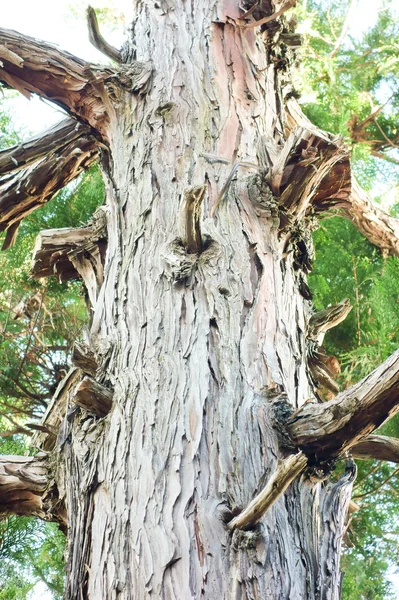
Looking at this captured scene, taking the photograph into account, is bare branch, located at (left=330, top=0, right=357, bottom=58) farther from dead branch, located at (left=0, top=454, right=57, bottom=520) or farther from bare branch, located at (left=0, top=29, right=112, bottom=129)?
dead branch, located at (left=0, top=454, right=57, bottom=520)

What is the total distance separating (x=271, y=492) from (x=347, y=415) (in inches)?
10.6

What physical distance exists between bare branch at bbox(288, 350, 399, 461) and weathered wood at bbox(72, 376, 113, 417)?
0.46 m

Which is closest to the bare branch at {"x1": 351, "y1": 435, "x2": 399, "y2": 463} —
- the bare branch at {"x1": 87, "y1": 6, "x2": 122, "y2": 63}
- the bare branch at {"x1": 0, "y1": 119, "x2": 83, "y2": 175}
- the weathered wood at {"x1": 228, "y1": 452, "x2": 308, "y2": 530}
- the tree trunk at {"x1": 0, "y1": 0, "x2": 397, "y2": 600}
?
the tree trunk at {"x1": 0, "y1": 0, "x2": 397, "y2": 600}

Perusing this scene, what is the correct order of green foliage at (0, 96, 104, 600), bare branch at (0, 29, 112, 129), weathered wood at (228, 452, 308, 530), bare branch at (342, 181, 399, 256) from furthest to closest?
green foliage at (0, 96, 104, 600) → bare branch at (342, 181, 399, 256) → bare branch at (0, 29, 112, 129) → weathered wood at (228, 452, 308, 530)

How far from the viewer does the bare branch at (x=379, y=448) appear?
2.08 m

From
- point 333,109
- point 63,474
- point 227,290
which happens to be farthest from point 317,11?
point 63,474

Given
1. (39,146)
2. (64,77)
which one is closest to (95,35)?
(64,77)

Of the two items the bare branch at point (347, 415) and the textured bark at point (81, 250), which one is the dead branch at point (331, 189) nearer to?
the textured bark at point (81, 250)

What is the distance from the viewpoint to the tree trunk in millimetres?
1519

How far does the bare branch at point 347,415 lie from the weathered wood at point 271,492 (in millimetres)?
188

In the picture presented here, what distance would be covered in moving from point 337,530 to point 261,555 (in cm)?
34

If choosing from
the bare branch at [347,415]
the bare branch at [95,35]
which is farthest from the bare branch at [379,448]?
the bare branch at [95,35]

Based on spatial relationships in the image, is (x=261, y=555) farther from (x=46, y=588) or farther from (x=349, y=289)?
(x=46, y=588)

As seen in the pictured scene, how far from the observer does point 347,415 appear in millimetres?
1562
